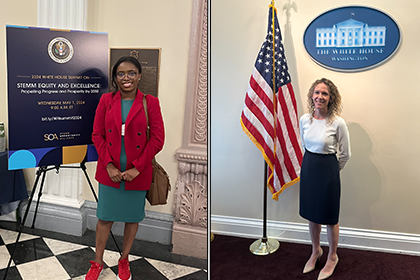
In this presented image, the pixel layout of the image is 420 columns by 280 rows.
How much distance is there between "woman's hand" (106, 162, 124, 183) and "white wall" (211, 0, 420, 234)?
789 mm

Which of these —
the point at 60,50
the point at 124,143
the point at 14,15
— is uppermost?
the point at 14,15

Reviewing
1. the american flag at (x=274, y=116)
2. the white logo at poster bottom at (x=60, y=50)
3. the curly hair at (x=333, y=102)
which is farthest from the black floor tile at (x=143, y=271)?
the curly hair at (x=333, y=102)

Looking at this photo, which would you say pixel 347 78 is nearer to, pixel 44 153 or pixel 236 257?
pixel 236 257

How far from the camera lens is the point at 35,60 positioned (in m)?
1.78

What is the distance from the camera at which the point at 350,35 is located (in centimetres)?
114

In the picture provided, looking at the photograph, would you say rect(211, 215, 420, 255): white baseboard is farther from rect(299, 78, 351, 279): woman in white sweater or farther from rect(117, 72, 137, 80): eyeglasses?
rect(117, 72, 137, 80): eyeglasses

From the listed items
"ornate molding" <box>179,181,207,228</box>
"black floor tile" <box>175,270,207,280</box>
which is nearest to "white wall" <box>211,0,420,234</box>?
"ornate molding" <box>179,181,207,228</box>

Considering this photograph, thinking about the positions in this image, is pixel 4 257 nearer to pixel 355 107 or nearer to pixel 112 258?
pixel 112 258

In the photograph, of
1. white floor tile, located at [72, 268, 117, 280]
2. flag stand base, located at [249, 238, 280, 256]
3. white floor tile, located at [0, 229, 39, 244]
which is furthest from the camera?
white floor tile, located at [0, 229, 39, 244]

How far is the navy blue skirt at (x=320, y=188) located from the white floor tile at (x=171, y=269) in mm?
1189

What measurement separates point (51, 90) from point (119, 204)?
758 mm

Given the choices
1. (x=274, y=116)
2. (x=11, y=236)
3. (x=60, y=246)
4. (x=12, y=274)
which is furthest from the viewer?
(x=11, y=236)

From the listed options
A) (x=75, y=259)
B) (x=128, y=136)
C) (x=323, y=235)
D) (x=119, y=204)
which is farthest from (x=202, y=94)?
(x=75, y=259)

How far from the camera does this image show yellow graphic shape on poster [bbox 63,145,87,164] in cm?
193
